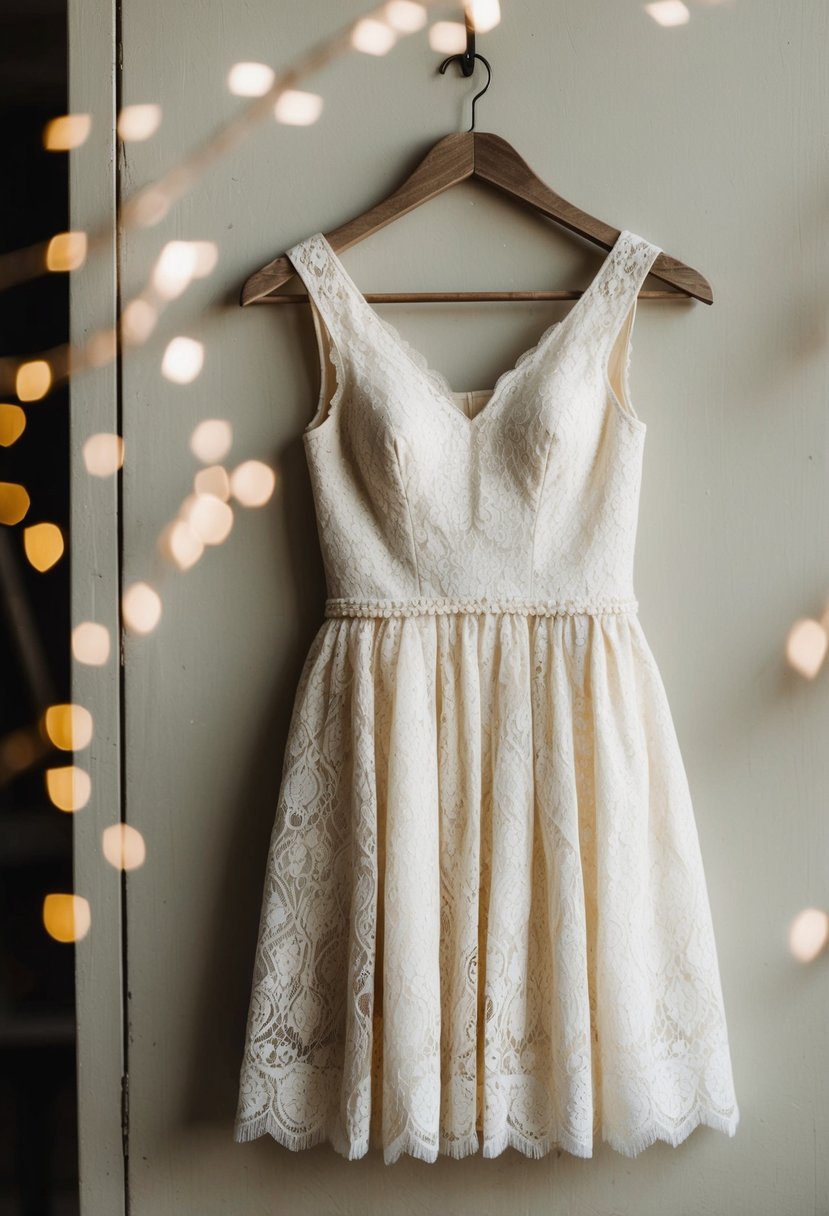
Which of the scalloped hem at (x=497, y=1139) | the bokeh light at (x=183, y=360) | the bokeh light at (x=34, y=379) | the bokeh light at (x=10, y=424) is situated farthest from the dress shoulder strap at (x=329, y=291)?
the scalloped hem at (x=497, y=1139)

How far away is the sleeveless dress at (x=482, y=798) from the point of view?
986 millimetres

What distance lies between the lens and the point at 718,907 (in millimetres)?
1128

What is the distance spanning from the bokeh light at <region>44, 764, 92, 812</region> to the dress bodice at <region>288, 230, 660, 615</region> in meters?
0.39

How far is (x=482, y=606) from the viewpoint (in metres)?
1.06

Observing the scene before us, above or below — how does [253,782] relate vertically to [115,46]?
below

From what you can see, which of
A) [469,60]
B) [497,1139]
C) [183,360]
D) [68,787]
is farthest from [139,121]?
[497,1139]

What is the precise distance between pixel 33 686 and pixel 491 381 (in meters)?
0.82

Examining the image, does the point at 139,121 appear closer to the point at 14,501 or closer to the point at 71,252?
the point at 71,252

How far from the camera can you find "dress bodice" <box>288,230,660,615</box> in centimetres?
105

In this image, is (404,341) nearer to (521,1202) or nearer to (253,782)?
(253,782)

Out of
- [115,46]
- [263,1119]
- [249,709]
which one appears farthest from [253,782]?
[115,46]

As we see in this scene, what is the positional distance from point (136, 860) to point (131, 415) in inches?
22.4

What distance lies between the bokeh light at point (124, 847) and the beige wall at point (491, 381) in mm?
14

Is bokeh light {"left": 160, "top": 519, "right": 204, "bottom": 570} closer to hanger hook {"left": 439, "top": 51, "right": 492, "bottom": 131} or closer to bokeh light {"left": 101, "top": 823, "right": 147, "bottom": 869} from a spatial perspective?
bokeh light {"left": 101, "top": 823, "right": 147, "bottom": 869}
